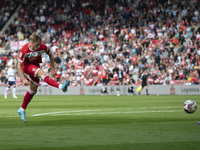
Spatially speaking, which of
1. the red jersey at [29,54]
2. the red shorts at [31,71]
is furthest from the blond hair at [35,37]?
the red shorts at [31,71]

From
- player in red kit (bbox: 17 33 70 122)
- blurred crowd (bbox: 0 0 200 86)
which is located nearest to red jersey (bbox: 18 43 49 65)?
player in red kit (bbox: 17 33 70 122)

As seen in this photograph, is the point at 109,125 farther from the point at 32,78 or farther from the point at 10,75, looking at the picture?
the point at 10,75

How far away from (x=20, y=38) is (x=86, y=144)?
3751 cm

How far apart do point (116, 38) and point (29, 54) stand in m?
27.1

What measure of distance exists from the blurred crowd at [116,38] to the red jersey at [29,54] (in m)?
21.9

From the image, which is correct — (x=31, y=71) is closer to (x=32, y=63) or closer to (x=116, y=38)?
(x=32, y=63)

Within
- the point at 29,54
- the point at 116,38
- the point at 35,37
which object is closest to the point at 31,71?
the point at 29,54

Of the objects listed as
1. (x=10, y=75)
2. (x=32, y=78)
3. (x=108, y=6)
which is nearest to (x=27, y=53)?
(x=32, y=78)

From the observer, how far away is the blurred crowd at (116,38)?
33.1 m

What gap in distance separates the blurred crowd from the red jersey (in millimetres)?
21917

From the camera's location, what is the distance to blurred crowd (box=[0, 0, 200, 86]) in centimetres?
3309

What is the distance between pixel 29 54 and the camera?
10805mm

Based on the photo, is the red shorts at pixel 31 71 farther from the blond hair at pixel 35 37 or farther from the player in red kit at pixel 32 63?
the blond hair at pixel 35 37

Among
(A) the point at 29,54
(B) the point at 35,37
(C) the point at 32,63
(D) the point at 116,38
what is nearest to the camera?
(B) the point at 35,37
